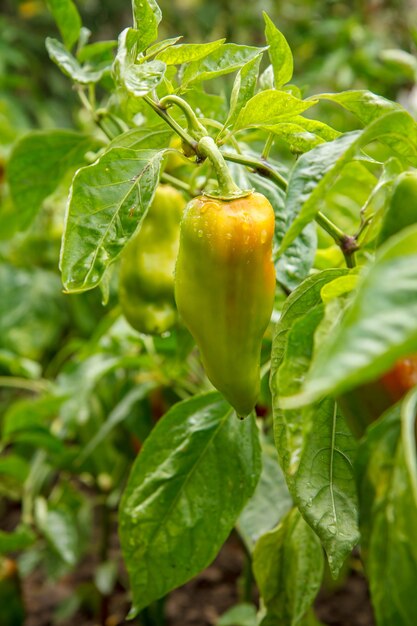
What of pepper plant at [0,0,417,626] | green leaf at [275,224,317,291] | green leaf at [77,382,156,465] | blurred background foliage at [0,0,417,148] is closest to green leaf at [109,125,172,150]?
pepper plant at [0,0,417,626]

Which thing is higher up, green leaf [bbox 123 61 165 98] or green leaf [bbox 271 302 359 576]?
green leaf [bbox 123 61 165 98]

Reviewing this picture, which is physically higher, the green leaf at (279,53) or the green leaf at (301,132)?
the green leaf at (279,53)

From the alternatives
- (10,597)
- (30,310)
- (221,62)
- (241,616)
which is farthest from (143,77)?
(30,310)

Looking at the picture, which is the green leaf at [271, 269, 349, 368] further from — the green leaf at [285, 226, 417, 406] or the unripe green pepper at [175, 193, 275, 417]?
the green leaf at [285, 226, 417, 406]

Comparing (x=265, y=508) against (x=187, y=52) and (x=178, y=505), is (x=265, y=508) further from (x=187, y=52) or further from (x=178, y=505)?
(x=187, y=52)

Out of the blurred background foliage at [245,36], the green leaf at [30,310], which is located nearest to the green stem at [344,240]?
the green leaf at [30,310]

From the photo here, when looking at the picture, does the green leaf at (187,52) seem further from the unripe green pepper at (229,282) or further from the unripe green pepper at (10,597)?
the unripe green pepper at (10,597)
